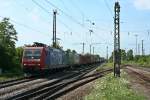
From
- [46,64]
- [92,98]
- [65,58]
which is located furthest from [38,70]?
[92,98]

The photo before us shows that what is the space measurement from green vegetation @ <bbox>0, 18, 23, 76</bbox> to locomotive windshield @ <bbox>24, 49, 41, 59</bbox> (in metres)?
5.99

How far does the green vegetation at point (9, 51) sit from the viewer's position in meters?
48.5

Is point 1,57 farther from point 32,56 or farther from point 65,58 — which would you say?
point 65,58

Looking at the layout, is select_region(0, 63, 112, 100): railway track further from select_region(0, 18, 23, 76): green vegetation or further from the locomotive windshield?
select_region(0, 18, 23, 76): green vegetation

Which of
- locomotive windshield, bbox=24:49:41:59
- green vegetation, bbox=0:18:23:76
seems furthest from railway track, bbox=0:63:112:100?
green vegetation, bbox=0:18:23:76

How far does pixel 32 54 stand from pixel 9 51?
11.2 m

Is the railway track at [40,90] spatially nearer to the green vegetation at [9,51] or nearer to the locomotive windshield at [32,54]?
the locomotive windshield at [32,54]

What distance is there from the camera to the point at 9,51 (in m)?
52.4

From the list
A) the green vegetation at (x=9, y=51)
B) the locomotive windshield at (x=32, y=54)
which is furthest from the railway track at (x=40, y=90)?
the green vegetation at (x=9, y=51)

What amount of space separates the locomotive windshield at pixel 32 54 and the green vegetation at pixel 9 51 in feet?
19.7

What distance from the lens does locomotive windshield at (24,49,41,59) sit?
41.6 m

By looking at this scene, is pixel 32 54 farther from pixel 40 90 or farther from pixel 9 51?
pixel 40 90

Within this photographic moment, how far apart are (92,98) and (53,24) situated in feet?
169

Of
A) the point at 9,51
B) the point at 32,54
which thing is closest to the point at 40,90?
the point at 32,54
